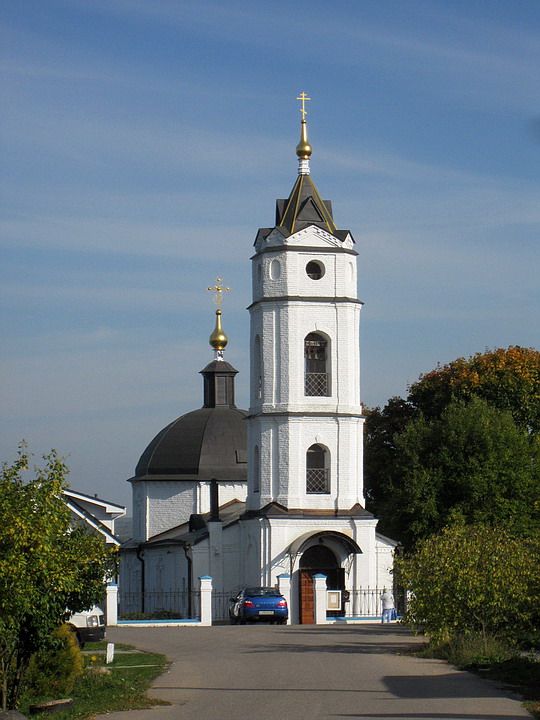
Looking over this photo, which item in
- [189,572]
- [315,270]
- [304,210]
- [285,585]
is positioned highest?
[304,210]

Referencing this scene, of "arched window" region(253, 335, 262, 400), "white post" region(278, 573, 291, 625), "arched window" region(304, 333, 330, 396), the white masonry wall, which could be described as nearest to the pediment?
"arched window" region(304, 333, 330, 396)

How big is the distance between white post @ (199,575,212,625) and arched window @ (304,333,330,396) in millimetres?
8758

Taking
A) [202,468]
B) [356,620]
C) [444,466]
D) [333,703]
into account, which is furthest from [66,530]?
[202,468]

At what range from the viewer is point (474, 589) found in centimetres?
2511

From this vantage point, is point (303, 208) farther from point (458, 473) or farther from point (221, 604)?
point (221, 604)

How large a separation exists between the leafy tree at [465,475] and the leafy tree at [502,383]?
717cm

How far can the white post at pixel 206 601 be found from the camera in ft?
138

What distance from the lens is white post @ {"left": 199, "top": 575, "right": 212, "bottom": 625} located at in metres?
42.1

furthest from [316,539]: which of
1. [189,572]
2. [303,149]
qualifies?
[303,149]

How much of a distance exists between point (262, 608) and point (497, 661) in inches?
787

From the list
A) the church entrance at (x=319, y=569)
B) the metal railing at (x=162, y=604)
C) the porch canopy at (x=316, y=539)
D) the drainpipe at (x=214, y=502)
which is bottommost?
the metal railing at (x=162, y=604)

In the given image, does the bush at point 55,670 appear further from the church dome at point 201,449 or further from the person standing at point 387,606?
the church dome at point 201,449

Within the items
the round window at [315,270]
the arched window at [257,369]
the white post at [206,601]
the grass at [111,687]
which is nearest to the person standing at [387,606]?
the white post at [206,601]

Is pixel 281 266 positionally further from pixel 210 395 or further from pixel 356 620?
pixel 210 395
